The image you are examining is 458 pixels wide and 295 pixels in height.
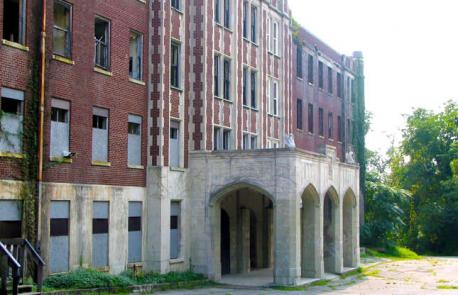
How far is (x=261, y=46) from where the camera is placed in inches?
1453

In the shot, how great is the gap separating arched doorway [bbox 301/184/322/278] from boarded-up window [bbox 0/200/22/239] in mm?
13213

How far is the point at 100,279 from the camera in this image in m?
23.5

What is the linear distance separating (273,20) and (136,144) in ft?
45.7

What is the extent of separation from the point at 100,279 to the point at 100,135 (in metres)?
5.19

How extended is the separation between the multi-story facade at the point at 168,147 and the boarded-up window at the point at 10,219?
37mm

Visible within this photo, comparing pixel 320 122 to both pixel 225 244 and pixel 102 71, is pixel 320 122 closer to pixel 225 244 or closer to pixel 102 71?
pixel 225 244

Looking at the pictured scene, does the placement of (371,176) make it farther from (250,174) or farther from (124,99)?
(124,99)

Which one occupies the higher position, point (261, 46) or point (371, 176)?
point (261, 46)

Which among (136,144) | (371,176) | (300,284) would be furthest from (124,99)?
(371,176)

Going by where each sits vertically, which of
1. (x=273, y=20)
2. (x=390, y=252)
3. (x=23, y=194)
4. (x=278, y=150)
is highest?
(x=273, y=20)

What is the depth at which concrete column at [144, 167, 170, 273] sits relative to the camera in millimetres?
27828

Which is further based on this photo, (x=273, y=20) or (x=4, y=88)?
(x=273, y=20)

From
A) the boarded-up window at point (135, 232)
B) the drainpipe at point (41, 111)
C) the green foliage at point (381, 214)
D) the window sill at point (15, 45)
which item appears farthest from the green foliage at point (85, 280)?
the green foliage at point (381, 214)

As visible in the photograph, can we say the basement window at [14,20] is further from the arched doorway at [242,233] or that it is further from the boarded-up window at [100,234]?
the arched doorway at [242,233]
